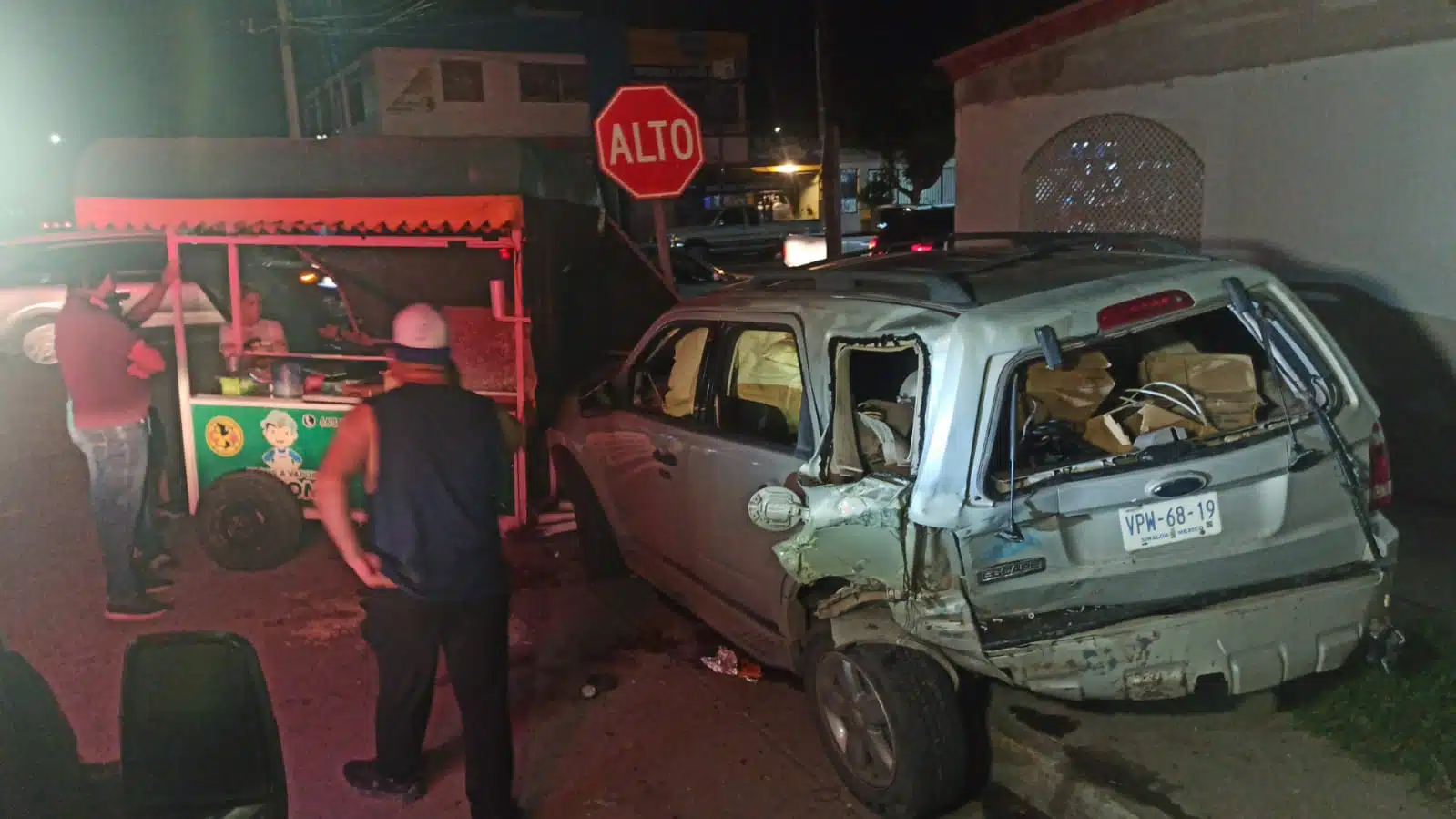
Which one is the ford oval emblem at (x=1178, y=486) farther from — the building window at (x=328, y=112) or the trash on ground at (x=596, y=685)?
the building window at (x=328, y=112)

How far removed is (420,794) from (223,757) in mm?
2267

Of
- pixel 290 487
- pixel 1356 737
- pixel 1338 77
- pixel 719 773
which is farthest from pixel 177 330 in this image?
pixel 1338 77

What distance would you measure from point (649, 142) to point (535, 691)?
A: 386 cm

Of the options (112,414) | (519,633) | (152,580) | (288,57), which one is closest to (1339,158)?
(519,633)

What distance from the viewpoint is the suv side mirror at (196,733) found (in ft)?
5.82

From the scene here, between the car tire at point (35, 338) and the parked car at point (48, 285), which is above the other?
the parked car at point (48, 285)

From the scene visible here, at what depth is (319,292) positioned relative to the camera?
282 inches

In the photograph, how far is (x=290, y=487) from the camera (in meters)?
6.39

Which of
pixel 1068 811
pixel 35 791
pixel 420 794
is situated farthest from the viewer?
pixel 420 794

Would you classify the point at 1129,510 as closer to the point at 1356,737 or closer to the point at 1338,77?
the point at 1356,737

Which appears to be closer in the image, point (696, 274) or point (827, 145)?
point (827, 145)

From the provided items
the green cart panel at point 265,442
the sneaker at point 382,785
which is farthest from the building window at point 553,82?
the sneaker at point 382,785

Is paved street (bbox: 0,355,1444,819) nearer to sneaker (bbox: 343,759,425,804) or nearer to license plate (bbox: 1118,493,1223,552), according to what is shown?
sneaker (bbox: 343,759,425,804)

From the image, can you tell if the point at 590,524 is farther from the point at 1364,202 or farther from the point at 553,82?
the point at 553,82
